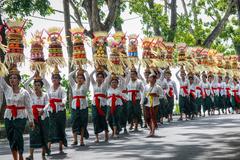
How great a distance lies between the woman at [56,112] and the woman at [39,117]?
1032 millimetres

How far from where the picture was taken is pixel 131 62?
19469 mm

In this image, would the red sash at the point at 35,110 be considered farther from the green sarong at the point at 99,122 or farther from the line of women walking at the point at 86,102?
the green sarong at the point at 99,122

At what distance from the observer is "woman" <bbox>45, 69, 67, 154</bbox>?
14039mm

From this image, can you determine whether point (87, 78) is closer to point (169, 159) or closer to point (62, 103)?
point (62, 103)

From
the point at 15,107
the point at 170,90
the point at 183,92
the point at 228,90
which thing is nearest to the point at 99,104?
the point at 15,107

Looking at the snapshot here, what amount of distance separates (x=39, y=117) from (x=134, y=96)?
302 inches

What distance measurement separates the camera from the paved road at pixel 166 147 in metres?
12.6

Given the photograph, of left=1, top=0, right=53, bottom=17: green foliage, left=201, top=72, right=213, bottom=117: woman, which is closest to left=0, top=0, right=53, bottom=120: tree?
left=1, top=0, right=53, bottom=17: green foliage

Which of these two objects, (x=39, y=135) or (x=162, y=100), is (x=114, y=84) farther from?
(x=162, y=100)

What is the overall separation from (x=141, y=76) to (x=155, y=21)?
532 inches

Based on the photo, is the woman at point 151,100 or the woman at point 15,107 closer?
the woman at point 15,107

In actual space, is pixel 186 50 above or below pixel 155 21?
below

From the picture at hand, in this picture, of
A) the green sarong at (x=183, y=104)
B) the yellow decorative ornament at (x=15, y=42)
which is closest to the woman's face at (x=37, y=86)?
the yellow decorative ornament at (x=15, y=42)

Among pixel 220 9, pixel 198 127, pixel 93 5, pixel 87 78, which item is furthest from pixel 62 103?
pixel 220 9
